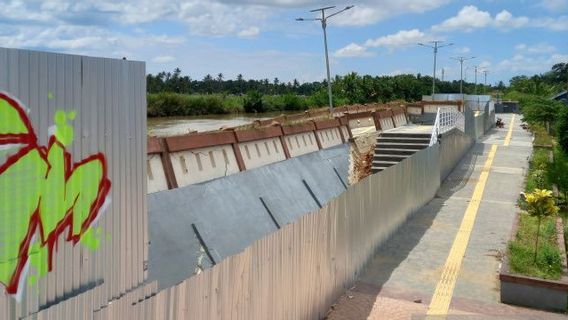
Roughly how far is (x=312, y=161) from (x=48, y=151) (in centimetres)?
1510

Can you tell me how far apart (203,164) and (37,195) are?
364 inches

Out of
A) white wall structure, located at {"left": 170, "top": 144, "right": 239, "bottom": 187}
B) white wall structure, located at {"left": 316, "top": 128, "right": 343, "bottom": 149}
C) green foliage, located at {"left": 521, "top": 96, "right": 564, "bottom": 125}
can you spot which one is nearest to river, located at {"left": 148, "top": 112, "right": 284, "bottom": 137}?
white wall structure, located at {"left": 170, "top": 144, "right": 239, "bottom": 187}

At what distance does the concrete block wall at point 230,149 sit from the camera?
1122cm

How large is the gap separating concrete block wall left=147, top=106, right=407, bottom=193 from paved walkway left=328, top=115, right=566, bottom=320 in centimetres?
456

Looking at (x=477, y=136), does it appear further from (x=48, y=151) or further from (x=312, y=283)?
(x=48, y=151)

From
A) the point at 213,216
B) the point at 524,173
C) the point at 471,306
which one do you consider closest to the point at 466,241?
the point at 471,306

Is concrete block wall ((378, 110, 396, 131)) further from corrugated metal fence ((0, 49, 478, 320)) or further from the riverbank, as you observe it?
the riverbank

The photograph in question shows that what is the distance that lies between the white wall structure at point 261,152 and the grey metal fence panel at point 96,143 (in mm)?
10359

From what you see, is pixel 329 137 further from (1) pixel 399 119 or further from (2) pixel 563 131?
(2) pixel 563 131

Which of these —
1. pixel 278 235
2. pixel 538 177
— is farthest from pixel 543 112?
pixel 278 235

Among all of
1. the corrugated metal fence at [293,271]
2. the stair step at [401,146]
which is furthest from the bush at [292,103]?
the corrugated metal fence at [293,271]

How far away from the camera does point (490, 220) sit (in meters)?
12.7

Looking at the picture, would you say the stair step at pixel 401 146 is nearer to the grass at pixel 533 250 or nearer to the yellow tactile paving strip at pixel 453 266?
the yellow tactile paving strip at pixel 453 266

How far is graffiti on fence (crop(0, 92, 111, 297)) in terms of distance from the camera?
3.46m
